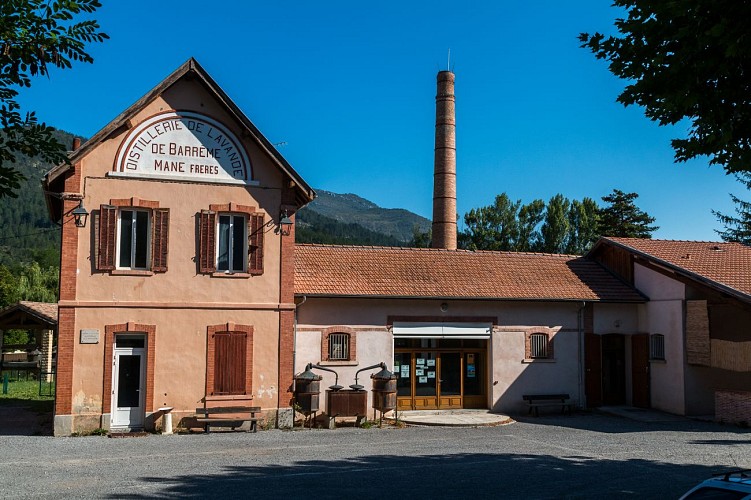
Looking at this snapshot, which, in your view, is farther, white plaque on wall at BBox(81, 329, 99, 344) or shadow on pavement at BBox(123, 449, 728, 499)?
white plaque on wall at BBox(81, 329, 99, 344)

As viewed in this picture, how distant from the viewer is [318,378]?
18.9 m

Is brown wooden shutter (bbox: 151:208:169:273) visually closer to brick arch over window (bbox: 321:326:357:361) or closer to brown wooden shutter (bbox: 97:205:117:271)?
brown wooden shutter (bbox: 97:205:117:271)

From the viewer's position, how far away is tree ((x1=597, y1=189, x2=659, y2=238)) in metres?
51.8

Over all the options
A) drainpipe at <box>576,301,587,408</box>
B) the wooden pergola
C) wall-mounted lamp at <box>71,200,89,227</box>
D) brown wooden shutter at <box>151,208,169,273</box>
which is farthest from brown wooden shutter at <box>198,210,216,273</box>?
the wooden pergola

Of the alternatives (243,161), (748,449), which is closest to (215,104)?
(243,161)

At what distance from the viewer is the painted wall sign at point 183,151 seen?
1808 cm

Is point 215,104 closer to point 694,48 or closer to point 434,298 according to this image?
point 434,298

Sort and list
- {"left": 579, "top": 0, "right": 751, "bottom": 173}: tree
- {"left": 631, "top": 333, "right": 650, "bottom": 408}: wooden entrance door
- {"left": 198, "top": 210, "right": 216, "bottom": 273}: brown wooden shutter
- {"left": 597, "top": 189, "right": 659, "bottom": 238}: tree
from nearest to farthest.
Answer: {"left": 579, "top": 0, "right": 751, "bottom": 173}: tree < {"left": 198, "top": 210, "right": 216, "bottom": 273}: brown wooden shutter < {"left": 631, "top": 333, "right": 650, "bottom": 408}: wooden entrance door < {"left": 597, "top": 189, "right": 659, "bottom": 238}: tree

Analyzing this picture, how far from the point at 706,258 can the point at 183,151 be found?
55.6ft

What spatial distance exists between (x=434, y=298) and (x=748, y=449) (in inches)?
348

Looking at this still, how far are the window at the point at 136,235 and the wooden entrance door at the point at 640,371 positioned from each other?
48.3 feet

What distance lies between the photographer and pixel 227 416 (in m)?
17.9

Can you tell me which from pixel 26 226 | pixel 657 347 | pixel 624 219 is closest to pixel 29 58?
pixel 657 347

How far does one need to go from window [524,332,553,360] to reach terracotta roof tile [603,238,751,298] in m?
4.26
